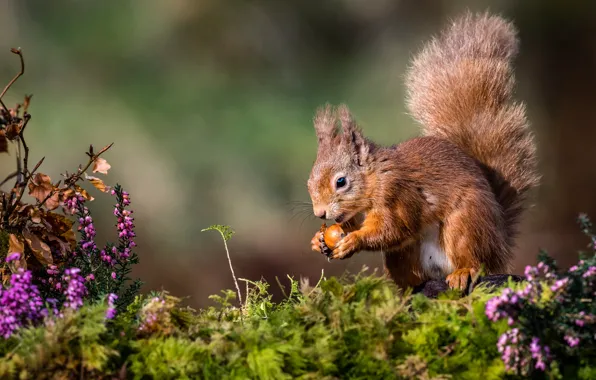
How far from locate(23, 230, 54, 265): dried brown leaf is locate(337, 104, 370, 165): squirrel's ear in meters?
0.71

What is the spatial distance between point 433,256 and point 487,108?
18.5 inches

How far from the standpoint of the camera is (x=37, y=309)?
1323 millimetres

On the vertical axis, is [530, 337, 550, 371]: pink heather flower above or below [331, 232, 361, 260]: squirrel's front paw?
below

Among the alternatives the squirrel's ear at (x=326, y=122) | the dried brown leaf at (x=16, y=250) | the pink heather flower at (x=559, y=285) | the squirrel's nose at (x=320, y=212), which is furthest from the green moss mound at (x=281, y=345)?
the squirrel's ear at (x=326, y=122)

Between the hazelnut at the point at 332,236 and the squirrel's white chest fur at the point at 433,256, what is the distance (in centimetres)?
19

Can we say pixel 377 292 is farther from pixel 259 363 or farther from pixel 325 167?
pixel 325 167

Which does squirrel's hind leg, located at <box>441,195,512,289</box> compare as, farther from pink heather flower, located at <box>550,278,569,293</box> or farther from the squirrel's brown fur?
pink heather flower, located at <box>550,278,569,293</box>

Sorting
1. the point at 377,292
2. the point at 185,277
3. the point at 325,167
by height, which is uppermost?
the point at 185,277

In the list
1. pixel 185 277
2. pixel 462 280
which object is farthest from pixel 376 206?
pixel 185 277

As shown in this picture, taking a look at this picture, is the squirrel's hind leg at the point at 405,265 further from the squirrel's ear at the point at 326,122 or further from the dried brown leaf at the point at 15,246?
the dried brown leaf at the point at 15,246

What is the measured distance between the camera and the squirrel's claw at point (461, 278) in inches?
68.7

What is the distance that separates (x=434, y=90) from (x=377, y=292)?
91 cm

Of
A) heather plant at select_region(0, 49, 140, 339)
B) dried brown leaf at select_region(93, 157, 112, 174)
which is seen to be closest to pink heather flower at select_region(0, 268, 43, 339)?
heather plant at select_region(0, 49, 140, 339)

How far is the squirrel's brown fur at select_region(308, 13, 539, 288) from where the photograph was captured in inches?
71.3
